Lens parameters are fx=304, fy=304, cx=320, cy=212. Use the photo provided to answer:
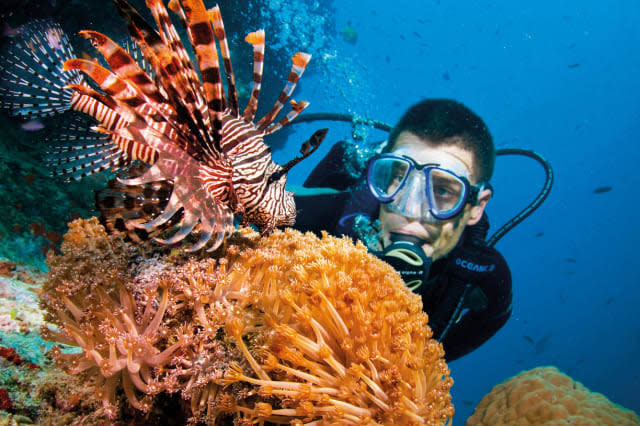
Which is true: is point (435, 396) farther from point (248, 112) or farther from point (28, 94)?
point (28, 94)

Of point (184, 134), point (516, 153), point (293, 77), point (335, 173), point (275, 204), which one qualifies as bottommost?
point (275, 204)

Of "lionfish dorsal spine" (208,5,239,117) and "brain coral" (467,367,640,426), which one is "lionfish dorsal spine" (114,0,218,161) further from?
"brain coral" (467,367,640,426)

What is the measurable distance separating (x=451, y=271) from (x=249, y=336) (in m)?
3.40

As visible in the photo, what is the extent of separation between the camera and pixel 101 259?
1.88m

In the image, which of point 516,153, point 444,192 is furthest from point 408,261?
point 516,153

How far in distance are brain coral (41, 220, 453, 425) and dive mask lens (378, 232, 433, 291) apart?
1.37 metres

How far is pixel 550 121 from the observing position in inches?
2894

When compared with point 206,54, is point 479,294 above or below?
below

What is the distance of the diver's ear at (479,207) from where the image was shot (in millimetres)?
4559

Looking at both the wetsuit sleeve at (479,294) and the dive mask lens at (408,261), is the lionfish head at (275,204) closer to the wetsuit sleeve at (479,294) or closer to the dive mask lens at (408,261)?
the dive mask lens at (408,261)

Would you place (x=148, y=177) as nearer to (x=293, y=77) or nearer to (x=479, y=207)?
(x=293, y=77)

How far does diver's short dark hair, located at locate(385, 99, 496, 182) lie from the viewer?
4434 millimetres

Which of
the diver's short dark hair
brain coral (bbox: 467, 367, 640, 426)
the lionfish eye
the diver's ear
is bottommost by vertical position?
brain coral (bbox: 467, 367, 640, 426)

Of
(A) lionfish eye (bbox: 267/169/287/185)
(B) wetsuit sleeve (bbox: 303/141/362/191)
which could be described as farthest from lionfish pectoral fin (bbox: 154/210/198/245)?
(B) wetsuit sleeve (bbox: 303/141/362/191)
